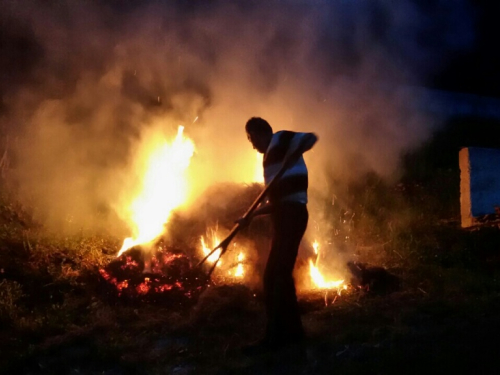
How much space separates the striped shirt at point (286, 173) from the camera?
4.50 meters

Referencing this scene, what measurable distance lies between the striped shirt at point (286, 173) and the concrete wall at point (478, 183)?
5.14 metres

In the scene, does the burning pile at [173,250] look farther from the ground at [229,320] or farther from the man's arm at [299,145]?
the man's arm at [299,145]

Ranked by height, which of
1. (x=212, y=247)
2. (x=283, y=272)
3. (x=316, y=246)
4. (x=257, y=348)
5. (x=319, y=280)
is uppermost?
(x=316, y=246)

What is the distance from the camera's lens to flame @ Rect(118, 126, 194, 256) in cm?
773

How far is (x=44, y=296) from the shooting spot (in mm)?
6316

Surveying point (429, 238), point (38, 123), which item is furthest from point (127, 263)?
point (429, 238)

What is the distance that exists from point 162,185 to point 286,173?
13.3ft

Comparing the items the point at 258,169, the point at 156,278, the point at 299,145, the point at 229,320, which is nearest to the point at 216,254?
the point at 156,278

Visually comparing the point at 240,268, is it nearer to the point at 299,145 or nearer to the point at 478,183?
the point at 299,145

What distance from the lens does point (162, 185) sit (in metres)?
8.17

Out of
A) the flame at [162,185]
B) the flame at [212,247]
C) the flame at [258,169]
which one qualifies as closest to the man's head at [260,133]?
the flame at [212,247]

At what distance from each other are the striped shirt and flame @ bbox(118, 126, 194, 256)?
3.22m

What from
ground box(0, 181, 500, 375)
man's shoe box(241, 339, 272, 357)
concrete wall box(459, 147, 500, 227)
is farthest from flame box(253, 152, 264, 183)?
man's shoe box(241, 339, 272, 357)

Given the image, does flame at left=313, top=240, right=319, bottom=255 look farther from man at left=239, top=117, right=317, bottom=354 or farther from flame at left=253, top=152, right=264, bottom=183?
man at left=239, top=117, right=317, bottom=354
